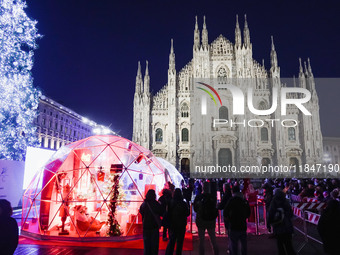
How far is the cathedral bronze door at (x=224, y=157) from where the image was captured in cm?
3341

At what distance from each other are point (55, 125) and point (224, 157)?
1158 inches

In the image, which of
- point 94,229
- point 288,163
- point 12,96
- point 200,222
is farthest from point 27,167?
point 288,163

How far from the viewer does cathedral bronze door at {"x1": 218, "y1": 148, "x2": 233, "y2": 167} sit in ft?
110

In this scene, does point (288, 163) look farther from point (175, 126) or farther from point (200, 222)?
point (200, 222)

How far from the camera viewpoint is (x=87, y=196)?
30.5ft

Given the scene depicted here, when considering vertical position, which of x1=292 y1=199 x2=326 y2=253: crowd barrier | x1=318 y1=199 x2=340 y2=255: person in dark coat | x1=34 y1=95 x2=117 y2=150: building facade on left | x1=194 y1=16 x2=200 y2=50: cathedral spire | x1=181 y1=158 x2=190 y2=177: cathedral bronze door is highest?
x1=194 y1=16 x2=200 y2=50: cathedral spire

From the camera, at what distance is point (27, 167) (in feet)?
41.5

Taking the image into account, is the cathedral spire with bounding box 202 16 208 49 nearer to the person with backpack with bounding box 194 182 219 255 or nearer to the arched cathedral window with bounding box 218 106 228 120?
the arched cathedral window with bounding box 218 106 228 120

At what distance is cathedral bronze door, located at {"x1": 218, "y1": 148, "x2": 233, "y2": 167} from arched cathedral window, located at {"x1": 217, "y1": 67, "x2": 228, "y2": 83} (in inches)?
385

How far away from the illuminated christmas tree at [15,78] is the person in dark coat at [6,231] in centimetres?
1380

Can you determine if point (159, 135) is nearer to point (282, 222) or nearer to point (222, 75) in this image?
point (222, 75)

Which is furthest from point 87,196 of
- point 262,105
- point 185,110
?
point 262,105

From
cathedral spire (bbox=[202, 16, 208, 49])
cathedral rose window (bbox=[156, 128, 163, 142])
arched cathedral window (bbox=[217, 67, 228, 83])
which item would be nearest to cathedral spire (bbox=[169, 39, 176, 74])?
cathedral spire (bbox=[202, 16, 208, 49])


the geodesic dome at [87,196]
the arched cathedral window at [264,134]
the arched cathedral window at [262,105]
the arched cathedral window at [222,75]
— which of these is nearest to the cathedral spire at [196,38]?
the arched cathedral window at [222,75]
